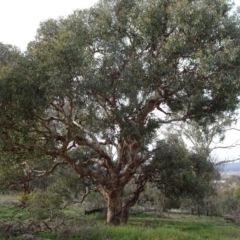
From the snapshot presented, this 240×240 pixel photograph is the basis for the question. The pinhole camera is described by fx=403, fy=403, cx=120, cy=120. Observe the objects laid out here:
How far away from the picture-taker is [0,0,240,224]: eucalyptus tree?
12359mm

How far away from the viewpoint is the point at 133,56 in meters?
14.4

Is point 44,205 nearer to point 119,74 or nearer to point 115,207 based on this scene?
point 115,207

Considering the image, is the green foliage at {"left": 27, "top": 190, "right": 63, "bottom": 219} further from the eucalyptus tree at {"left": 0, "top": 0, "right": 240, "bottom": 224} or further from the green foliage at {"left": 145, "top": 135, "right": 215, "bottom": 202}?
the green foliage at {"left": 145, "top": 135, "right": 215, "bottom": 202}

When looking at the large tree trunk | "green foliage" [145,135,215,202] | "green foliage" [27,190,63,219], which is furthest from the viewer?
"green foliage" [145,135,215,202]

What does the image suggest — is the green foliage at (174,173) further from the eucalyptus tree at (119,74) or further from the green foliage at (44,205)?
the green foliage at (44,205)

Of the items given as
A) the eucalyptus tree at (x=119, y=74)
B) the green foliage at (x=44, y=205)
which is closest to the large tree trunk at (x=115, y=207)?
the eucalyptus tree at (x=119, y=74)

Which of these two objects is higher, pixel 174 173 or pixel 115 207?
pixel 174 173

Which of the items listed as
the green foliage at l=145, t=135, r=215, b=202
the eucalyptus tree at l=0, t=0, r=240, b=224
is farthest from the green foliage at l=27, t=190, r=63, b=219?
the green foliage at l=145, t=135, r=215, b=202

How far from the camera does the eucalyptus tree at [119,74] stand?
40.5 feet

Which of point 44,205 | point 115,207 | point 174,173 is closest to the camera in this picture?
point 44,205

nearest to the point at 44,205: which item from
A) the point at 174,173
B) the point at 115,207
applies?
the point at 115,207

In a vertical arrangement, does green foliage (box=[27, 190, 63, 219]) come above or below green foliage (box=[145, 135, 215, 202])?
below

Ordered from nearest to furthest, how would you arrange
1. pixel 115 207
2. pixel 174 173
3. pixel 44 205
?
pixel 44 205 → pixel 115 207 → pixel 174 173

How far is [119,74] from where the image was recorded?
14.0 m
